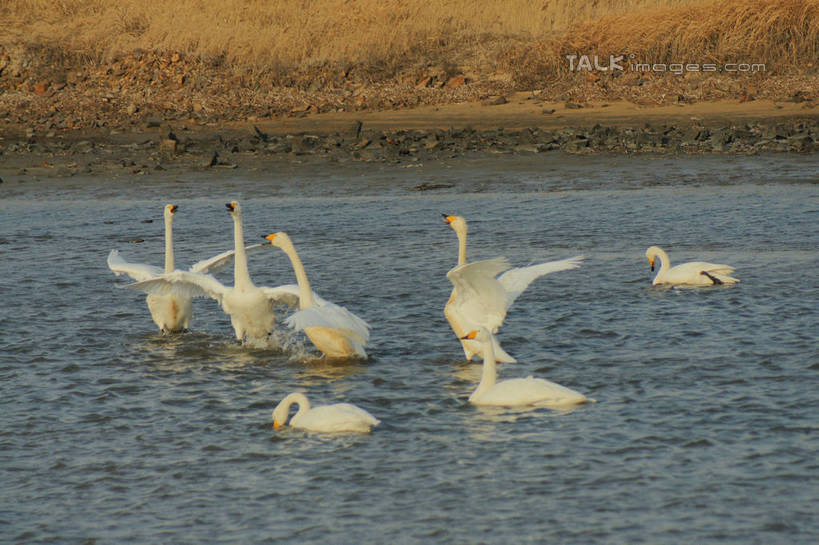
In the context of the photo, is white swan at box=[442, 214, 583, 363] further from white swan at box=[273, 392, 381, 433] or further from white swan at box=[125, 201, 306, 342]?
white swan at box=[273, 392, 381, 433]

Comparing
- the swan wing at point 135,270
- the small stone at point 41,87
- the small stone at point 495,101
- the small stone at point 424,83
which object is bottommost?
the swan wing at point 135,270

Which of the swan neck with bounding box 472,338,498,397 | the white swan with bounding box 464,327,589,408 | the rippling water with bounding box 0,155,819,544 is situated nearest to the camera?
the rippling water with bounding box 0,155,819,544

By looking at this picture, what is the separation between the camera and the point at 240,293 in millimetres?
11047

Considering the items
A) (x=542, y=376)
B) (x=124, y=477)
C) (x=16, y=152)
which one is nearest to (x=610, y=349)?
(x=542, y=376)

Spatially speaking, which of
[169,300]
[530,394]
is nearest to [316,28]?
[169,300]

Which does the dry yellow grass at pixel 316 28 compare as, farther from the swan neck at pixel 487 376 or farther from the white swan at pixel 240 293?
the swan neck at pixel 487 376

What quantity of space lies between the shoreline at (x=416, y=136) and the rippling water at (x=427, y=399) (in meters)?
6.02

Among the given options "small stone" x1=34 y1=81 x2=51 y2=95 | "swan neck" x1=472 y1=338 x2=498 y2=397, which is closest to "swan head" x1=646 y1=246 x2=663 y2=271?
"swan neck" x1=472 y1=338 x2=498 y2=397

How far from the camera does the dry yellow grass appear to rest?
100 ft

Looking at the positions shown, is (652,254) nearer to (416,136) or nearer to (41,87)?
(416,136)

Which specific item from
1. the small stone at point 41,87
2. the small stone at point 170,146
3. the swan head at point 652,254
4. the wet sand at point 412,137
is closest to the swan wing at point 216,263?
the swan head at point 652,254

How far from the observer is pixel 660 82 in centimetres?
2844

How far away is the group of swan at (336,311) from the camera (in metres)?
8.83

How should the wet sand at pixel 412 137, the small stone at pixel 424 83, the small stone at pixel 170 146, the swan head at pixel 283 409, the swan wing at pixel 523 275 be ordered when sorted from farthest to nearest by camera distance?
the small stone at pixel 424 83 → the small stone at pixel 170 146 → the wet sand at pixel 412 137 → the swan wing at pixel 523 275 → the swan head at pixel 283 409
